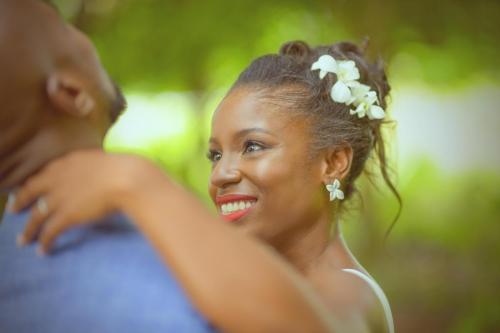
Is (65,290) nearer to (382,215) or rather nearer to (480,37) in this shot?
(382,215)

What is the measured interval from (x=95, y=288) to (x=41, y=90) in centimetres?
31

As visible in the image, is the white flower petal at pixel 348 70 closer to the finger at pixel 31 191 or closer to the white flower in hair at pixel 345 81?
the white flower in hair at pixel 345 81

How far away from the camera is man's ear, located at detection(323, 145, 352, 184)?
8.32 ft

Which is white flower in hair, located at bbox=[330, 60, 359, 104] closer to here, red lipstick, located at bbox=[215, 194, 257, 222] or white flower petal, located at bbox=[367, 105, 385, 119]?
white flower petal, located at bbox=[367, 105, 385, 119]

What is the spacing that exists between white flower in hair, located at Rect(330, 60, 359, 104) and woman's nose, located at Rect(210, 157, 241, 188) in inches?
18.4

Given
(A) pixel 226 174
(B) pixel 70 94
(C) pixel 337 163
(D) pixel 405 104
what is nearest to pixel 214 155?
(A) pixel 226 174

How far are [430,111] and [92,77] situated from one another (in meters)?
6.12

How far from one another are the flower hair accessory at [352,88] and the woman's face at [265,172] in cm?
21

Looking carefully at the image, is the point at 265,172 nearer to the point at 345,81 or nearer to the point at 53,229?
the point at 345,81

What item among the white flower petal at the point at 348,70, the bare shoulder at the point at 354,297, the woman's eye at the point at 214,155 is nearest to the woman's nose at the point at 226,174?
the woman's eye at the point at 214,155

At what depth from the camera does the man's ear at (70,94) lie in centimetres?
106

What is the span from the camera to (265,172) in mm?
2371

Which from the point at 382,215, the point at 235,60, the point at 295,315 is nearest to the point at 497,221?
the point at 382,215

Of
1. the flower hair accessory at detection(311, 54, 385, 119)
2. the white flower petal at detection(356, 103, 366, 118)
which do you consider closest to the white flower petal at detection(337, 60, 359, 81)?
the flower hair accessory at detection(311, 54, 385, 119)
